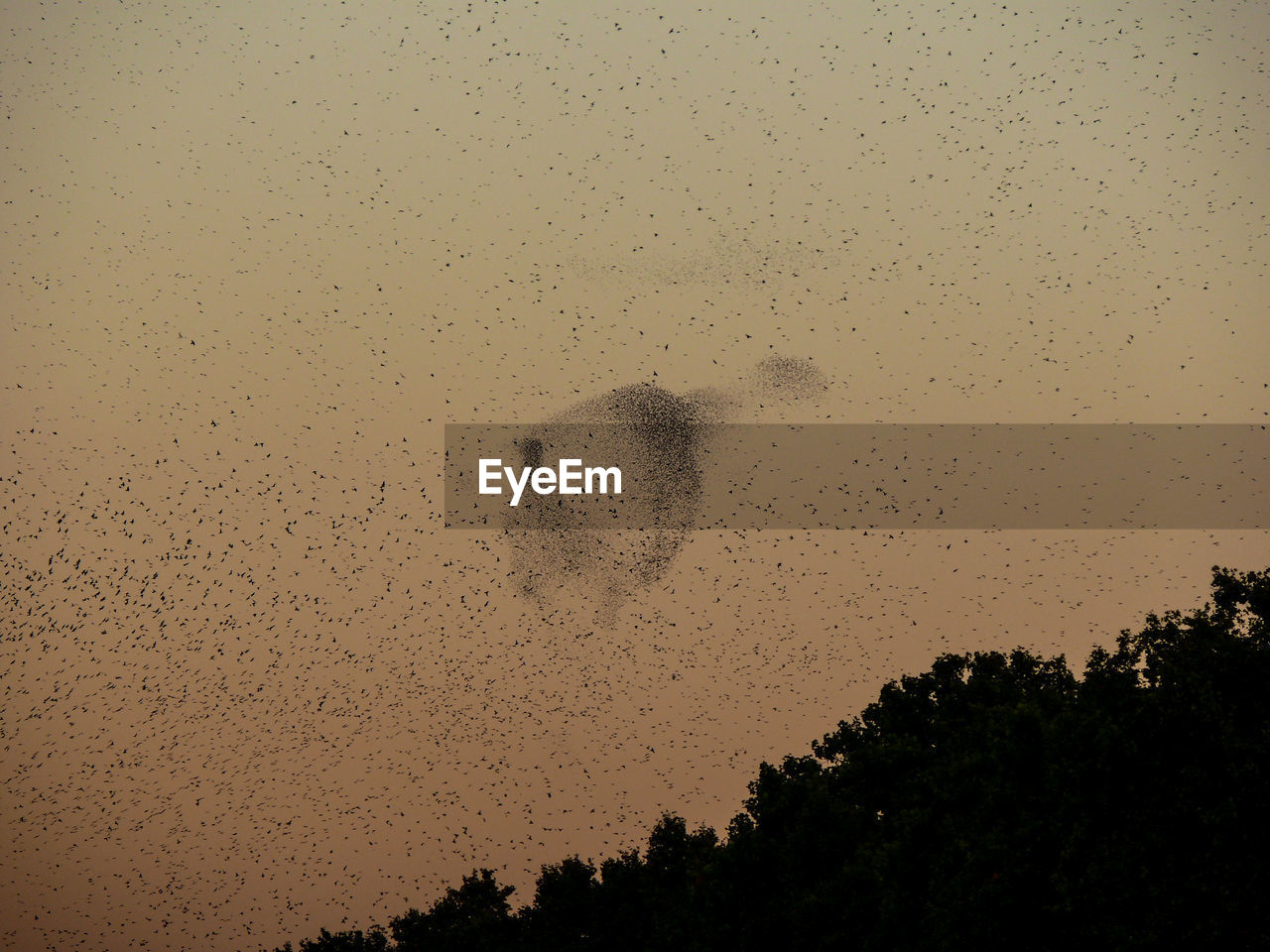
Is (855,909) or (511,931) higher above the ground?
(855,909)

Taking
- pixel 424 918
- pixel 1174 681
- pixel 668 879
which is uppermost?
pixel 1174 681

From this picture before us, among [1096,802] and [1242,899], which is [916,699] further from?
[1242,899]

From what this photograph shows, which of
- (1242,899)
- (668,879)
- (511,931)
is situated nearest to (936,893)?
(1242,899)

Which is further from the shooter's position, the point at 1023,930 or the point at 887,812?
the point at 887,812

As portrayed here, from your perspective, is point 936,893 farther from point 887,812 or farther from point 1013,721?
point 887,812

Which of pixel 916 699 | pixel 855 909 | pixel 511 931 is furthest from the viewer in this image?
pixel 511 931

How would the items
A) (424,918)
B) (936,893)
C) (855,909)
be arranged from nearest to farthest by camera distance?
(936,893) < (855,909) < (424,918)
